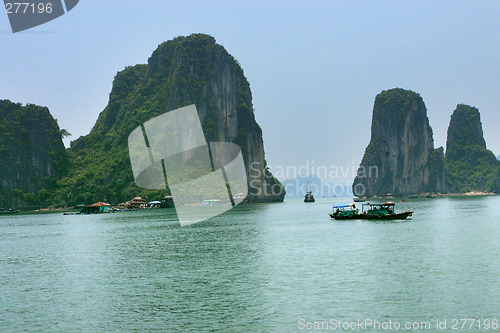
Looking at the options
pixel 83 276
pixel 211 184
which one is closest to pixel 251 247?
pixel 83 276

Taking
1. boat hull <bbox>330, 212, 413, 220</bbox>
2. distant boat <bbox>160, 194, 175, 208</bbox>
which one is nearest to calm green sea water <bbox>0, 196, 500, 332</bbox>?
boat hull <bbox>330, 212, 413, 220</bbox>

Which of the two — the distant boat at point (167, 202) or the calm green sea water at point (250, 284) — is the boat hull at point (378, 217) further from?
the distant boat at point (167, 202)

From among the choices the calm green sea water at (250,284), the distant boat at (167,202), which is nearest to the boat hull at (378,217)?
the calm green sea water at (250,284)

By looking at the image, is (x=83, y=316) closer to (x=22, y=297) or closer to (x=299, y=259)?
(x=22, y=297)

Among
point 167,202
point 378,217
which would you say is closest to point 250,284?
point 378,217

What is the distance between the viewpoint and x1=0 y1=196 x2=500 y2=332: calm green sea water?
77.2 ft

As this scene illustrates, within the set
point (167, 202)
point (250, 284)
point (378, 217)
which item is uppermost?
point (167, 202)

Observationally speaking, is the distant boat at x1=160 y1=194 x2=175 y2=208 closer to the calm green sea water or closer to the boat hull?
the boat hull

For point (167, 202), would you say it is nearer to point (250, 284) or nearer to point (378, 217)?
point (378, 217)

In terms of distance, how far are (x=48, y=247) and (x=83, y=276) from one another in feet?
74.0

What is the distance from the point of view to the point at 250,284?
3095 centimetres

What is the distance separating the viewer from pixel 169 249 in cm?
4978

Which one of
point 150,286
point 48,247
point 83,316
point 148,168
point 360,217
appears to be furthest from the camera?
point 148,168

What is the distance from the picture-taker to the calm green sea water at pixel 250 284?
23516 millimetres
